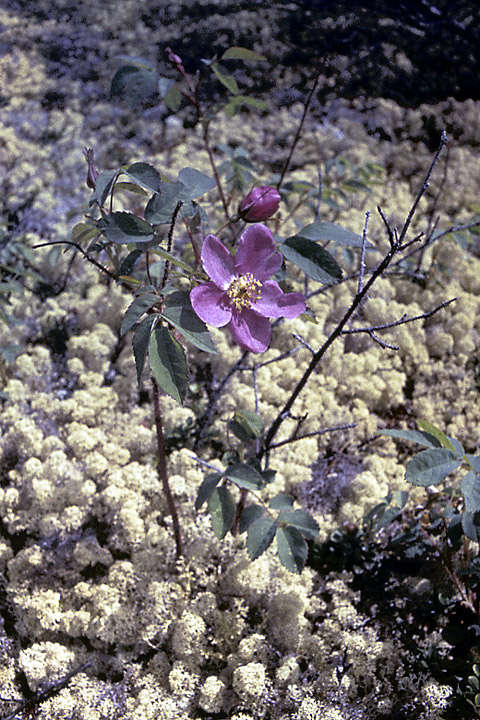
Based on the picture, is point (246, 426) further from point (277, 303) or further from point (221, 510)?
point (277, 303)

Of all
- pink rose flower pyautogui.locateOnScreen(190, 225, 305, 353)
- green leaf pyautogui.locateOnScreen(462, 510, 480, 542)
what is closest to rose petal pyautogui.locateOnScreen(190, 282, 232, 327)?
pink rose flower pyautogui.locateOnScreen(190, 225, 305, 353)

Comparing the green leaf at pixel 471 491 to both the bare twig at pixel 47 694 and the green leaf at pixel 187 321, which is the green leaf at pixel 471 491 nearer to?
the green leaf at pixel 187 321

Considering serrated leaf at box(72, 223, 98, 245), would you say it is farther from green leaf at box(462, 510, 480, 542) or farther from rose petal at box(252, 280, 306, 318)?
green leaf at box(462, 510, 480, 542)

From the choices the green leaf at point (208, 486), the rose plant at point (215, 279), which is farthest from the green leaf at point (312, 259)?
the green leaf at point (208, 486)

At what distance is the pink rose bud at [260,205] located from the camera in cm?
84

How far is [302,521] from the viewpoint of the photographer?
1.04 meters

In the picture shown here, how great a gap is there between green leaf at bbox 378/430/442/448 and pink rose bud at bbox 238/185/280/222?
449 millimetres

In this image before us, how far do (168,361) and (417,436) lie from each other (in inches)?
20.1

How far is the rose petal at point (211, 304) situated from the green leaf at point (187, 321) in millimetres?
12

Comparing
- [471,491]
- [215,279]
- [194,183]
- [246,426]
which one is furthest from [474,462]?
[194,183]

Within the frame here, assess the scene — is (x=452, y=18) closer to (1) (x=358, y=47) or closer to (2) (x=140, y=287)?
(1) (x=358, y=47)

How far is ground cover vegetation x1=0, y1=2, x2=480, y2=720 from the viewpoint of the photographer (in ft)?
2.80

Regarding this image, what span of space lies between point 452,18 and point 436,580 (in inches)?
133

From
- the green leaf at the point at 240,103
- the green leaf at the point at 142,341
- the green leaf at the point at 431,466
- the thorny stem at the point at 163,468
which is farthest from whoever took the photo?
the green leaf at the point at 240,103
